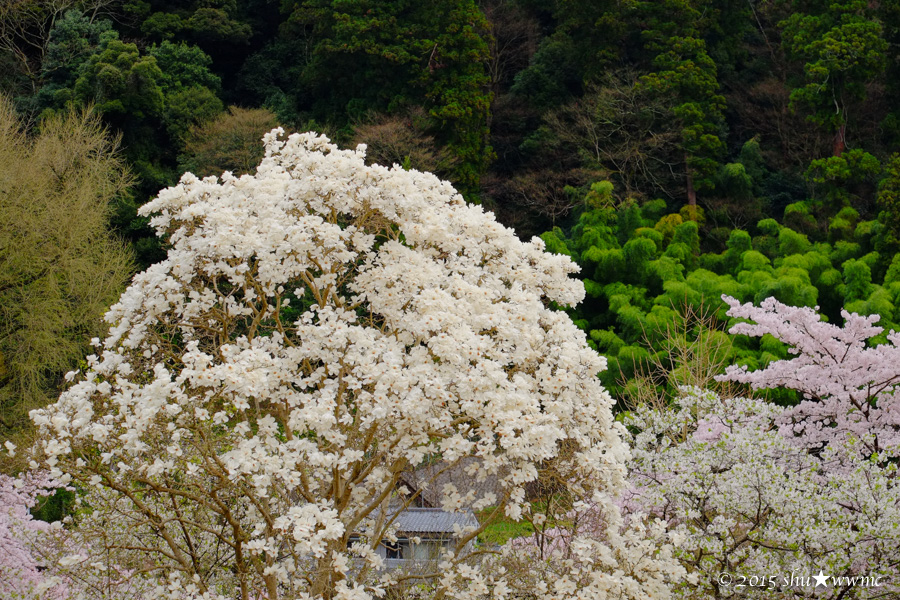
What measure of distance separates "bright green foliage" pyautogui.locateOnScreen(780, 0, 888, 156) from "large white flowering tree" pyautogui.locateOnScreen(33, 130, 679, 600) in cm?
1985

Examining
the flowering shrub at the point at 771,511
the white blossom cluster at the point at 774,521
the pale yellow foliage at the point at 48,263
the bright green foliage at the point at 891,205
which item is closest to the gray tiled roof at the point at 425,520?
the flowering shrub at the point at 771,511

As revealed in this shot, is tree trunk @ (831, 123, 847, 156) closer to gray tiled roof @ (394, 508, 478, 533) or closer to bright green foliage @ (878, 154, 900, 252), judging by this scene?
bright green foliage @ (878, 154, 900, 252)

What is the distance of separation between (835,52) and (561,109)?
7.72 m

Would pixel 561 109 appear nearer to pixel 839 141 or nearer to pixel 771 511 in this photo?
pixel 839 141

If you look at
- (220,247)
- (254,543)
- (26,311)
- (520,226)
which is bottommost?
(520,226)

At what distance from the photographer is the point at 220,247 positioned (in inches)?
188

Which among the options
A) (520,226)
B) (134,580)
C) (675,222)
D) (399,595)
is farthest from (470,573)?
(520,226)

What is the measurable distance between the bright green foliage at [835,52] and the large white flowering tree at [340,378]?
65.1 feet

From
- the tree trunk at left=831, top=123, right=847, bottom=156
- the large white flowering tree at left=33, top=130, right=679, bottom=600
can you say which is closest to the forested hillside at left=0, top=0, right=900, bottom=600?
the large white flowering tree at left=33, top=130, right=679, bottom=600

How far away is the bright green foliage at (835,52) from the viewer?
2169 centimetres

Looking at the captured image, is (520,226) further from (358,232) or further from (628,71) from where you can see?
(358,232)

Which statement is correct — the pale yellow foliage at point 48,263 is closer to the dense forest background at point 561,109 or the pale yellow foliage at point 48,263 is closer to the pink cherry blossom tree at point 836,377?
the dense forest background at point 561,109

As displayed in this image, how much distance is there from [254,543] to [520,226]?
20499mm

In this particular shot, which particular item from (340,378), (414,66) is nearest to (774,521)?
(340,378)
